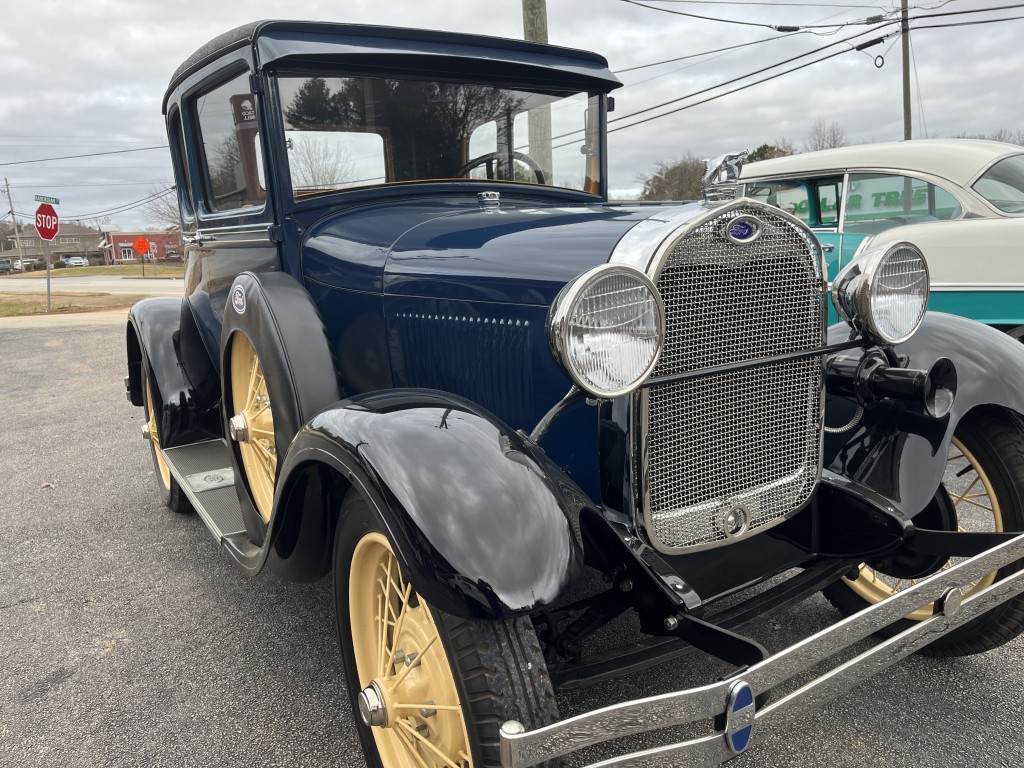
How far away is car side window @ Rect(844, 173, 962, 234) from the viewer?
17.0 ft

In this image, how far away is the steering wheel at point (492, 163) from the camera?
2914mm

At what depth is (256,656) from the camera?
98.8 inches

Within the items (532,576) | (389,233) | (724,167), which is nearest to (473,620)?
(532,576)

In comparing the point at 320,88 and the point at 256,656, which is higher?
the point at 320,88

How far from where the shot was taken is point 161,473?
395cm

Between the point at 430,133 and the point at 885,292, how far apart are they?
1674mm

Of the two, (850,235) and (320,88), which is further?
(850,235)

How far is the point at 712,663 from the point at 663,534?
0.87 meters

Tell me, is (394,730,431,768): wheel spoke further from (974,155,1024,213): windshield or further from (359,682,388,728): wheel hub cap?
(974,155,1024,213): windshield

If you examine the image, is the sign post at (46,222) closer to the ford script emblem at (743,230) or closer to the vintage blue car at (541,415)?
the vintage blue car at (541,415)

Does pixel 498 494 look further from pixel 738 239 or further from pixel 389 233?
pixel 389 233

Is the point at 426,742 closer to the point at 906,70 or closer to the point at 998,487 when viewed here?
the point at 998,487

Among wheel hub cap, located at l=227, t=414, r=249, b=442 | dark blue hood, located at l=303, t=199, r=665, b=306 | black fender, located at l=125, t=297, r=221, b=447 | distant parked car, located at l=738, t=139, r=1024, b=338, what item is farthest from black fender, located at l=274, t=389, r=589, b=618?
distant parked car, located at l=738, t=139, r=1024, b=338

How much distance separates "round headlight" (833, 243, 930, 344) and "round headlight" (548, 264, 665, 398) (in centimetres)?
72
